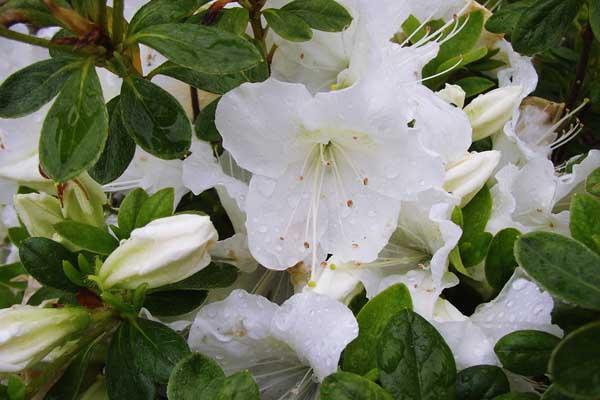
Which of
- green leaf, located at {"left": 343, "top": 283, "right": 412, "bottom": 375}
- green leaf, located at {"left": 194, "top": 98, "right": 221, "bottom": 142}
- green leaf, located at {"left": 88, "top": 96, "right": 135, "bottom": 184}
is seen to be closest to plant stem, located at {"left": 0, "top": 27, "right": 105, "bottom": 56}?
green leaf, located at {"left": 88, "top": 96, "right": 135, "bottom": 184}

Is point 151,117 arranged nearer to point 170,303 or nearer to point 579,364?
point 170,303

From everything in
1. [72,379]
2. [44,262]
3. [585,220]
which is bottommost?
[72,379]

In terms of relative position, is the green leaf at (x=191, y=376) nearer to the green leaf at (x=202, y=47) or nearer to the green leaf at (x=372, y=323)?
the green leaf at (x=372, y=323)

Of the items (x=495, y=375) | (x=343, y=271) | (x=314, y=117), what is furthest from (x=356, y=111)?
(x=495, y=375)

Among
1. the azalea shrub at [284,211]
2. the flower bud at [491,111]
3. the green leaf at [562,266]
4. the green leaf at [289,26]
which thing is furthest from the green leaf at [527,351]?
the green leaf at [289,26]

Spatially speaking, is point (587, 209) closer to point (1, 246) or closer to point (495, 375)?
point (495, 375)

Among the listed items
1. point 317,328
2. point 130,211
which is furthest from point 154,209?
point 317,328
